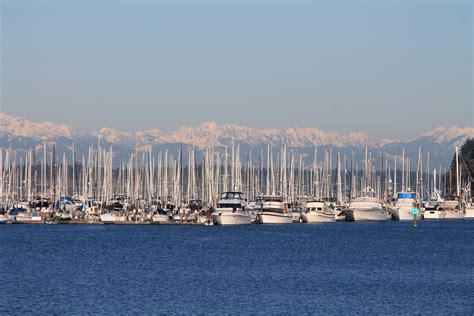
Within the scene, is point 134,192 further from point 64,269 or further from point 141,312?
point 141,312

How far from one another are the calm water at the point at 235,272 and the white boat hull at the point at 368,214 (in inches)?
1212

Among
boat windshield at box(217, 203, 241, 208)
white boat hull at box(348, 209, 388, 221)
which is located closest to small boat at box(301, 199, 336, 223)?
white boat hull at box(348, 209, 388, 221)

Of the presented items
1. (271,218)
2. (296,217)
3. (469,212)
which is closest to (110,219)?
(271,218)

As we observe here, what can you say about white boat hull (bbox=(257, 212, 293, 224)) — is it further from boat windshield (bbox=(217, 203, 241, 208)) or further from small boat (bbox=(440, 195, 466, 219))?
small boat (bbox=(440, 195, 466, 219))

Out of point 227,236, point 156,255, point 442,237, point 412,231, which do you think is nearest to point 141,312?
point 156,255

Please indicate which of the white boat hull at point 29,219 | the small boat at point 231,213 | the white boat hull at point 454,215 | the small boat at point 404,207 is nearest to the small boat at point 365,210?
the small boat at point 404,207

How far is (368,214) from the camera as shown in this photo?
156 meters

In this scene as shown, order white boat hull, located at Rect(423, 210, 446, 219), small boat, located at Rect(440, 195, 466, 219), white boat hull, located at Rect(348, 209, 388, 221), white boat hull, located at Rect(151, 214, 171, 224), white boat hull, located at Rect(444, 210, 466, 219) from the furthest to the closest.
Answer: small boat, located at Rect(440, 195, 466, 219) → white boat hull, located at Rect(444, 210, 466, 219) → white boat hull, located at Rect(423, 210, 446, 219) → white boat hull, located at Rect(348, 209, 388, 221) → white boat hull, located at Rect(151, 214, 171, 224)

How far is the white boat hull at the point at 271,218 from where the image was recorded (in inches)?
5433

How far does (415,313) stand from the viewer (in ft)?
180

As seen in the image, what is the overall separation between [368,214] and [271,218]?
72.2 ft

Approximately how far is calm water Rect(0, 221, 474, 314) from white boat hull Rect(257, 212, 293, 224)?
14159 mm

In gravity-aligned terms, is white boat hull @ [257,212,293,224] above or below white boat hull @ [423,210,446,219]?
below

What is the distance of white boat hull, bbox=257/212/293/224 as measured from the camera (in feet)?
453
